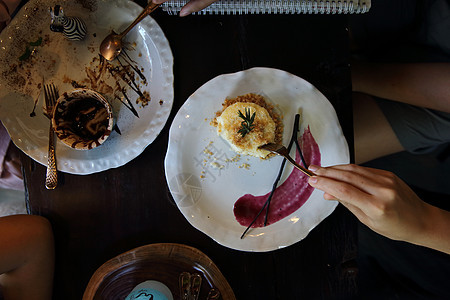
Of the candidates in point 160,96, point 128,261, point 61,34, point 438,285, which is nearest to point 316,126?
point 160,96

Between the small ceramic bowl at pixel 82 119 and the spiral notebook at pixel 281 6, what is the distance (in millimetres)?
456

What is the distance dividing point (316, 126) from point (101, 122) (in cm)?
86

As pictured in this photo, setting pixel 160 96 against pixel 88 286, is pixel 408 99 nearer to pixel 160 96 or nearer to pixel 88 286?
pixel 160 96

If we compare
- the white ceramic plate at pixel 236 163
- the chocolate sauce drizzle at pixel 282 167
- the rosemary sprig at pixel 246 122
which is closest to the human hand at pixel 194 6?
the white ceramic plate at pixel 236 163

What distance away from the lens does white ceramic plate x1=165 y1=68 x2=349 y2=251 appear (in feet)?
4.34

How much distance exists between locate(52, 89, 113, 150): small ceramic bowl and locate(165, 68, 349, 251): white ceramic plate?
272 mm

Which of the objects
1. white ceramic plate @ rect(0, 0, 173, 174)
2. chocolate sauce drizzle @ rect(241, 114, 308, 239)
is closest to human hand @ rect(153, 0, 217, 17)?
white ceramic plate @ rect(0, 0, 173, 174)

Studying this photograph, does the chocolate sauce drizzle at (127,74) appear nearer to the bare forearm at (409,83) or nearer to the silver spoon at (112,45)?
the silver spoon at (112,45)

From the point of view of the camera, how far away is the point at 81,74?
1366mm

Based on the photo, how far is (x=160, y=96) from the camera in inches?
53.2

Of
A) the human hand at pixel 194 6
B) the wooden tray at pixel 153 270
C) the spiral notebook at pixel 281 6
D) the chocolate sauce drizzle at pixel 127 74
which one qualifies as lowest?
the wooden tray at pixel 153 270

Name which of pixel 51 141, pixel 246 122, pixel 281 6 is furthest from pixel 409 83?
pixel 51 141

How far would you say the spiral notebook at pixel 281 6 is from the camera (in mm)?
1273

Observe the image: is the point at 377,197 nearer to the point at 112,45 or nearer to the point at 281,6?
the point at 281,6
